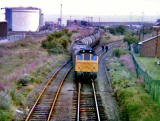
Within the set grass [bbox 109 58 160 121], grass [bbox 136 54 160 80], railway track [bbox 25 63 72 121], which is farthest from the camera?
grass [bbox 136 54 160 80]

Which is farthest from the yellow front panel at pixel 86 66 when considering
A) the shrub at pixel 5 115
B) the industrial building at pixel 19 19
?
the industrial building at pixel 19 19

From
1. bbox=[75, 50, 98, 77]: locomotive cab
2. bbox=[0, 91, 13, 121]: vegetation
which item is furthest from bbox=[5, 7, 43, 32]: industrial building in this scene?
bbox=[0, 91, 13, 121]: vegetation

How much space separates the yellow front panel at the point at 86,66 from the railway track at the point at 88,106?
190 cm

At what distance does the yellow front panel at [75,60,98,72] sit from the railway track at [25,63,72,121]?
1851 millimetres

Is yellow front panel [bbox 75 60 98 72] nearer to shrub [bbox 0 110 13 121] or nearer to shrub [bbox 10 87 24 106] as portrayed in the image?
shrub [bbox 10 87 24 106]

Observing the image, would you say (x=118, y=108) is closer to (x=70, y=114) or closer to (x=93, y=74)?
(x=70, y=114)

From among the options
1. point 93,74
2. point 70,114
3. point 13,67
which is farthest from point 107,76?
point 70,114

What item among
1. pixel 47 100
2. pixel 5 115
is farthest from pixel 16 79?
pixel 5 115

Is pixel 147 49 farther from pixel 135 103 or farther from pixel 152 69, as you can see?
pixel 135 103

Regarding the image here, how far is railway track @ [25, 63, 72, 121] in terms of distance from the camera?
1449 centimetres

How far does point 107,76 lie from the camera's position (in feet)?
83.8

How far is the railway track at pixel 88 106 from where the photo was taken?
572 inches

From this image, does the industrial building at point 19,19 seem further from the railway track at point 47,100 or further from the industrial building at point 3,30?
the railway track at point 47,100

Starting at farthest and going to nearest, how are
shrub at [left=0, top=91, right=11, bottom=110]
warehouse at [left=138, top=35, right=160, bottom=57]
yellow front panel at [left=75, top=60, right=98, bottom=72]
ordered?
warehouse at [left=138, top=35, right=160, bottom=57], yellow front panel at [left=75, top=60, right=98, bottom=72], shrub at [left=0, top=91, right=11, bottom=110]
